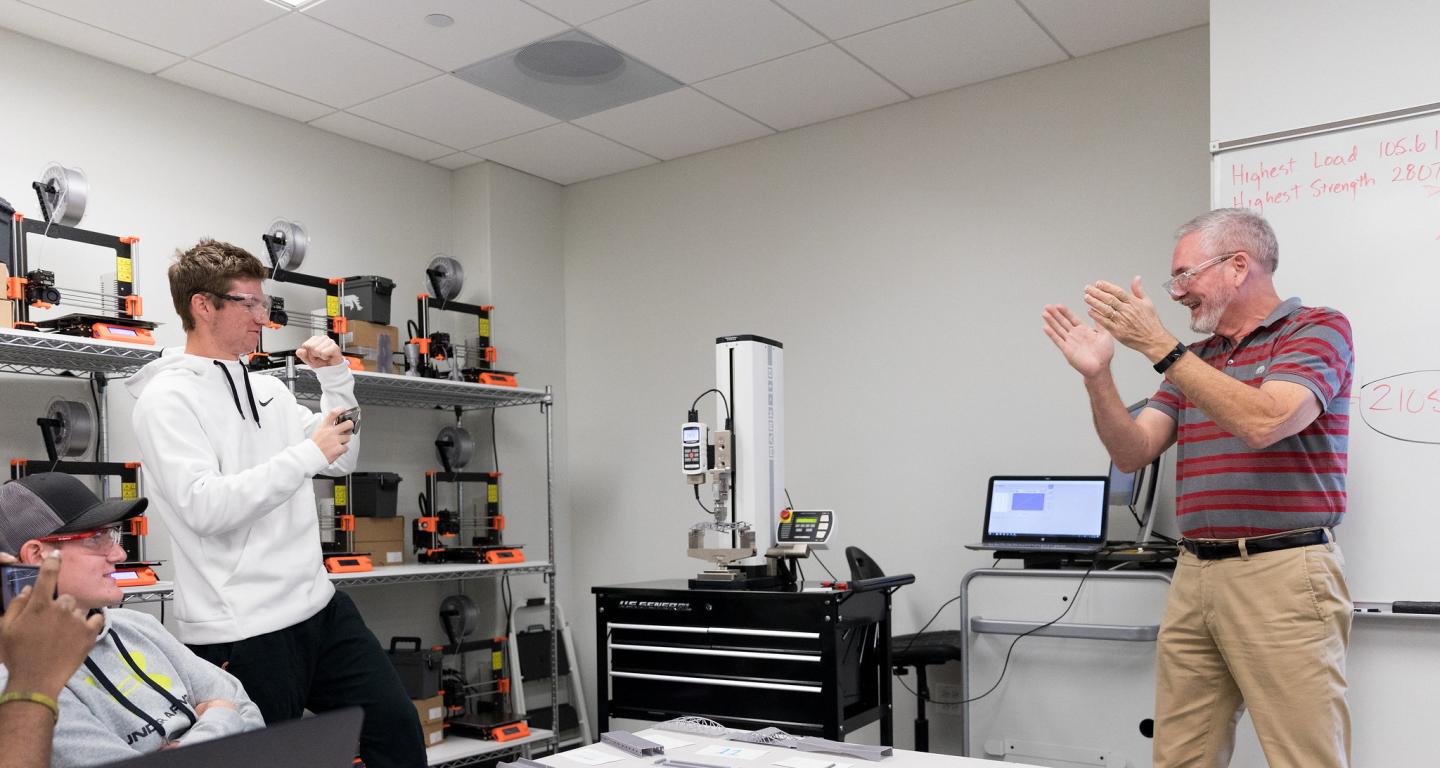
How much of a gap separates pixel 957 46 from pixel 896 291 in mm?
1023

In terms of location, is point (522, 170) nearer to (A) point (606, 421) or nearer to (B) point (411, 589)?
(A) point (606, 421)

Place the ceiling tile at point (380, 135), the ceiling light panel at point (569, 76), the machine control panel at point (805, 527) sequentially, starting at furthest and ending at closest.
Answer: the ceiling tile at point (380, 135), the ceiling light panel at point (569, 76), the machine control panel at point (805, 527)

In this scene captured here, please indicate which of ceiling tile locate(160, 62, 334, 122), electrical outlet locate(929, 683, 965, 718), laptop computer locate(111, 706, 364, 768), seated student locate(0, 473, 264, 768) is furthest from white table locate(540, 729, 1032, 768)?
ceiling tile locate(160, 62, 334, 122)

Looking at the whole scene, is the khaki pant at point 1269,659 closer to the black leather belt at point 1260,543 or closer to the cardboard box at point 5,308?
the black leather belt at point 1260,543

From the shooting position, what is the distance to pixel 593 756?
6.06 feet

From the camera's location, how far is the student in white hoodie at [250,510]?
7.52 ft

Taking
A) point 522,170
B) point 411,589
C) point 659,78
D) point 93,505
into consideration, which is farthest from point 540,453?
point 93,505

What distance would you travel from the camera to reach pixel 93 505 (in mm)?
1849

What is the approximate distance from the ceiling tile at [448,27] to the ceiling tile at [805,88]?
843 millimetres

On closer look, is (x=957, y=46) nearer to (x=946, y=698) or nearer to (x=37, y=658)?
(x=946, y=698)

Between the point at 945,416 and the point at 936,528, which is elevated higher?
the point at 945,416

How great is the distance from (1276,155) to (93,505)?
2.77 metres

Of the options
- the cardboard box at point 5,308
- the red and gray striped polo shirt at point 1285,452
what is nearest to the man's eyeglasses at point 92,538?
the cardboard box at point 5,308

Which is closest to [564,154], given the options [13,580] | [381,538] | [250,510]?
[381,538]
